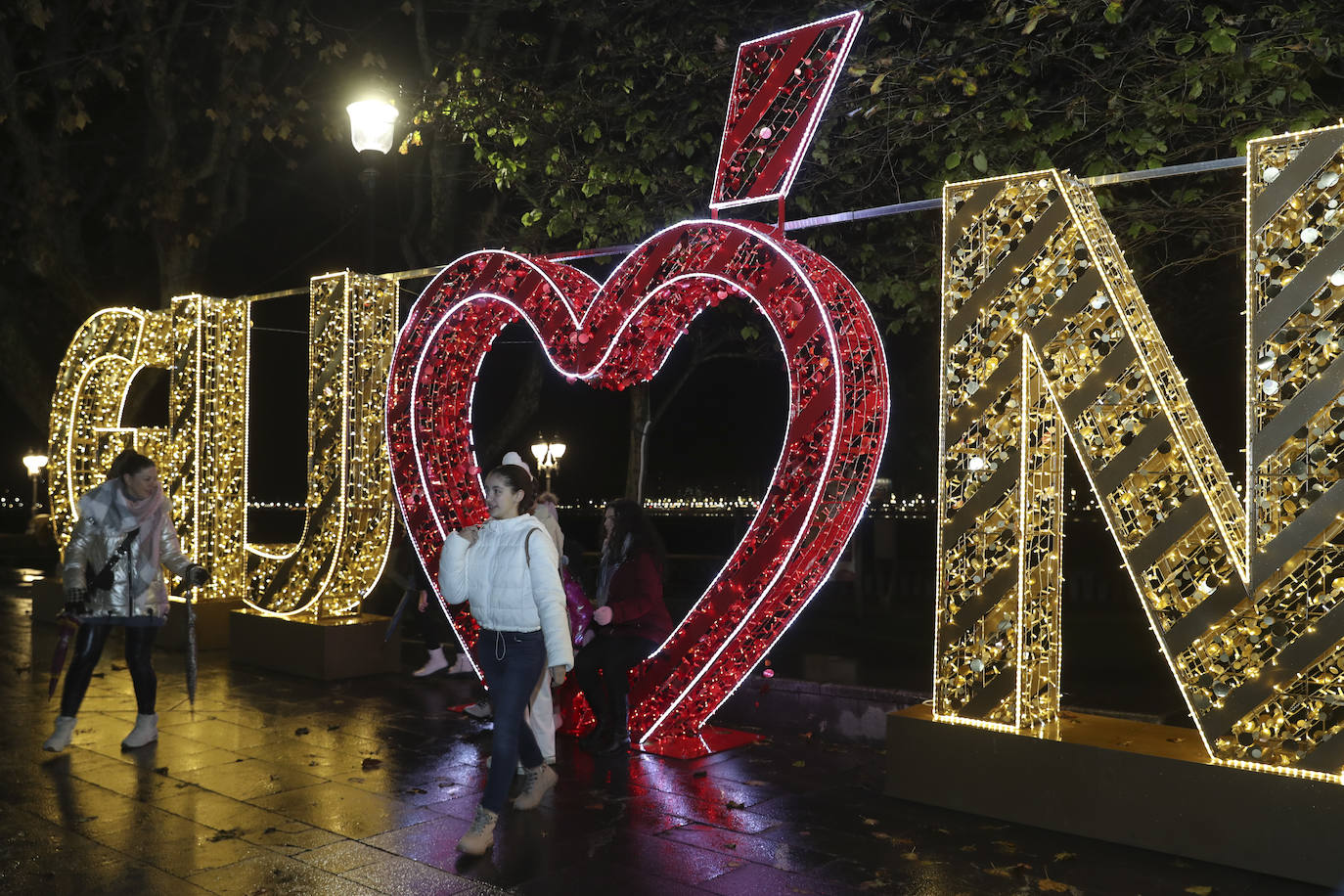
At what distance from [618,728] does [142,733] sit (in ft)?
9.98

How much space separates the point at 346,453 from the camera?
9695 millimetres

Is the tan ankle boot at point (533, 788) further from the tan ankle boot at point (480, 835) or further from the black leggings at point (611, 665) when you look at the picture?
the black leggings at point (611, 665)

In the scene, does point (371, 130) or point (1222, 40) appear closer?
point (1222, 40)

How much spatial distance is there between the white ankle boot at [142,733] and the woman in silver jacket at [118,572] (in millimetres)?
10

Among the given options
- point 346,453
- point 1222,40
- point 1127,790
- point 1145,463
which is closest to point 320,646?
point 346,453

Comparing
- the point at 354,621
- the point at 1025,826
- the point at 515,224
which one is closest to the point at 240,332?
the point at 354,621

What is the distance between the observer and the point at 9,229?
50.2ft

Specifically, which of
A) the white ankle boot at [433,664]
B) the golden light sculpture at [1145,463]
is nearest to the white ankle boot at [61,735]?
the white ankle boot at [433,664]

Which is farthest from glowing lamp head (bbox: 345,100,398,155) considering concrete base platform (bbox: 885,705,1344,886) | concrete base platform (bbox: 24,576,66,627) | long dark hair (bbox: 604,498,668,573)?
concrete base platform (bbox: 24,576,66,627)

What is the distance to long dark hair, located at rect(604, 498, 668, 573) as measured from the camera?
284 inches

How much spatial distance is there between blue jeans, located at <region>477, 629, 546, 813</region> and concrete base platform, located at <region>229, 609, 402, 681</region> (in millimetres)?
4671

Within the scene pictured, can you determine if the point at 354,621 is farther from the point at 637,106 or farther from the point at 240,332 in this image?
the point at 637,106

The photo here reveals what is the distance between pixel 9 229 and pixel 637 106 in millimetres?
9729

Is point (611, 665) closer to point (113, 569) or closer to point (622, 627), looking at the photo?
point (622, 627)
